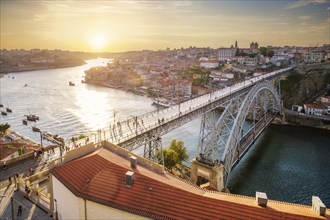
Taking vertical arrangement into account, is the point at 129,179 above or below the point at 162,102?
above

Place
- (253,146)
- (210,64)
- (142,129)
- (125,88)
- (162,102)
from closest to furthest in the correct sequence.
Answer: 1. (142,129)
2. (253,146)
3. (162,102)
4. (125,88)
5. (210,64)

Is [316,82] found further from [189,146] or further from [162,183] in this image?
[162,183]

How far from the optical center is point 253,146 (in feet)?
125

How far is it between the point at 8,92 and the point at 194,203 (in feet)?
261

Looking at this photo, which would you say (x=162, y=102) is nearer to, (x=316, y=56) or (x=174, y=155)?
(x=174, y=155)

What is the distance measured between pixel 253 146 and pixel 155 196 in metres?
30.6

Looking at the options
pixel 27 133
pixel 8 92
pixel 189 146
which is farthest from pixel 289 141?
pixel 8 92

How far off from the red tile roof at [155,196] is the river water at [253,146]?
39.3 feet

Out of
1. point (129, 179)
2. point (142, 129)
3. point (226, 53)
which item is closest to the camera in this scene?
point (129, 179)

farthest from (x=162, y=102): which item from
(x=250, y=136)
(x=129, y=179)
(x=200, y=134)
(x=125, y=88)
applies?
(x=129, y=179)

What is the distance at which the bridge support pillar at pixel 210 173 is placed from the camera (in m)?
23.6

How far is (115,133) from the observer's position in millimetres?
19609

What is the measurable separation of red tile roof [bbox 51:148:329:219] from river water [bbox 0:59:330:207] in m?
12.0

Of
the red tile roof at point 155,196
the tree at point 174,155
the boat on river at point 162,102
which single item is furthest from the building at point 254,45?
the red tile roof at point 155,196
